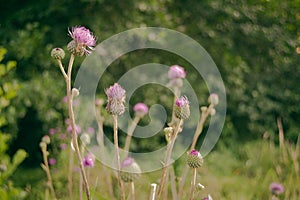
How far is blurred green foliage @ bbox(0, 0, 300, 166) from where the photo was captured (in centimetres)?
398

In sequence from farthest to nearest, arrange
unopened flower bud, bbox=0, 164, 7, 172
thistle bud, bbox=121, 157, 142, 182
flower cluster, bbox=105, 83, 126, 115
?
unopened flower bud, bbox=0, 164, 7, 172 < thistle bud, bbox=121, 157, 142, 182 < flower cluster, bbox=105, 83, 126, 115

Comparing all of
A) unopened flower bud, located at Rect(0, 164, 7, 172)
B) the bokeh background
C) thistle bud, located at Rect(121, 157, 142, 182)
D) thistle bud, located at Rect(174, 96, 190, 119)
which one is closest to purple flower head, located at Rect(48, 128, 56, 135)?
the bokeh background

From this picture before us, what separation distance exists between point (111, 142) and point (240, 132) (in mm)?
1703

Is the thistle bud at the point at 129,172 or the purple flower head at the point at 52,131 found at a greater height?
the purple flower head at the point at 52,131

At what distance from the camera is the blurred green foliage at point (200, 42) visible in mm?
3982

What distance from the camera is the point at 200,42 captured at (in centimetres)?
485

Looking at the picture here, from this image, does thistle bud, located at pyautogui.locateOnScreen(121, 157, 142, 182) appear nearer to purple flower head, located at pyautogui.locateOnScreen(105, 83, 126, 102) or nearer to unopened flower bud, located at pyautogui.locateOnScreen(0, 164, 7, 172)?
purple flower head, located at pyautogui.locateOnScreen(105, 83, 126, 102)

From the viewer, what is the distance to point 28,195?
3279mm

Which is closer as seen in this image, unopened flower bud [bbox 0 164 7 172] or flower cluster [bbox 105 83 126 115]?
flower cluster [bbox 105 83 126 115]

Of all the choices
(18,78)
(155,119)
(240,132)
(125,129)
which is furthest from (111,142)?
(240,132)

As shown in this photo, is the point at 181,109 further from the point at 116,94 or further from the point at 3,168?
the point at 3,168

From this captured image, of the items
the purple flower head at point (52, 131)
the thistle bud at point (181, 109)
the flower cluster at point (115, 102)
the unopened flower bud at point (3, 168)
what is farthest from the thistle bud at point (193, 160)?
the purple flower head at point (52, 131)

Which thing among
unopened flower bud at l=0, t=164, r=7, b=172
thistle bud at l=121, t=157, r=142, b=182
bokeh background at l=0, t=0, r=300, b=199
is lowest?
thistle bud at l=121, t=157, r=142, b=182

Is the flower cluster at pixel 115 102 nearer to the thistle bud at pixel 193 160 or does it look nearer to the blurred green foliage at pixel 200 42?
the thistle bud at pixel 193 160
